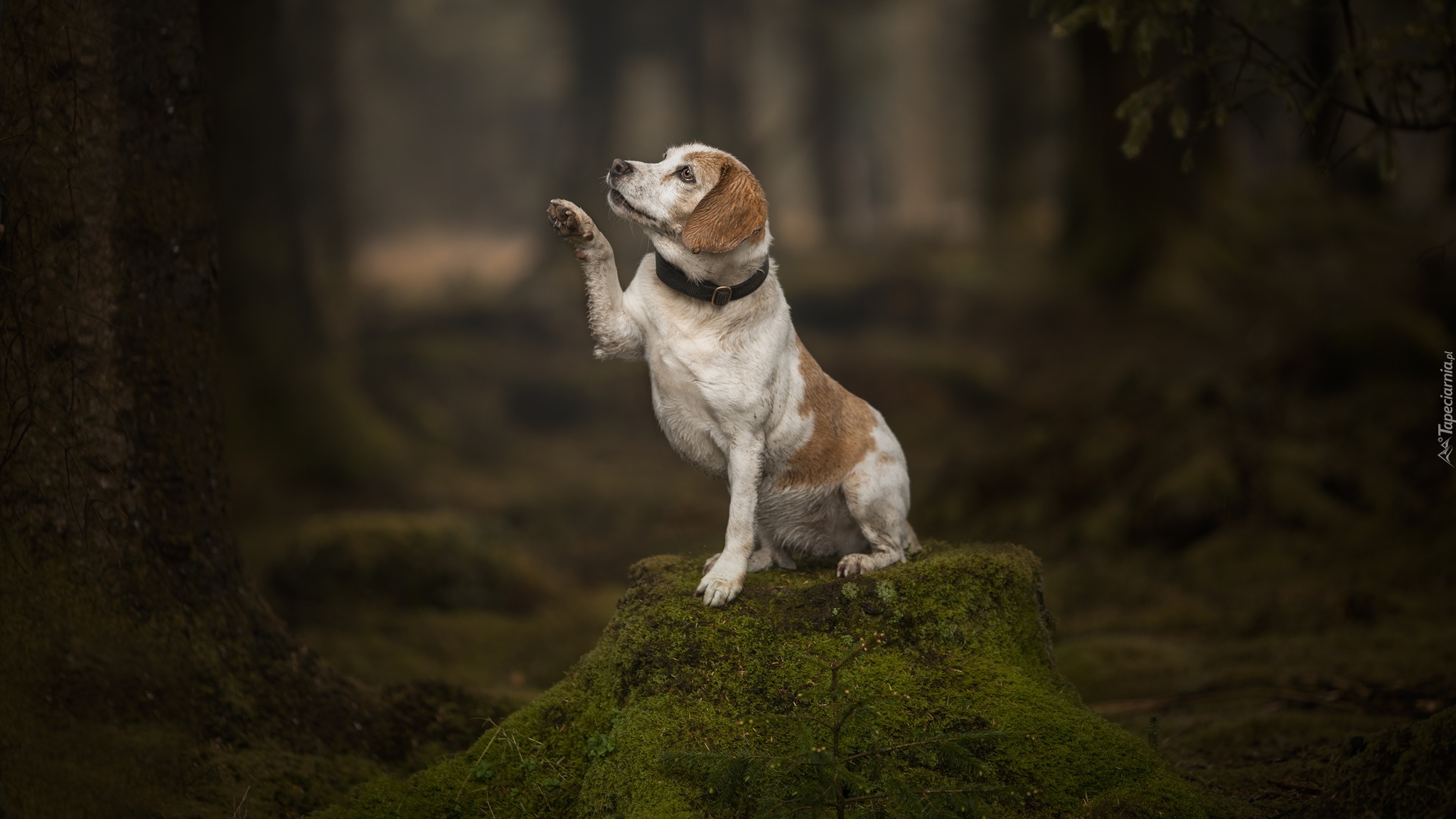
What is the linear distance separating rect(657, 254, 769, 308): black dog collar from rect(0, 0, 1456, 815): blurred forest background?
36 cm

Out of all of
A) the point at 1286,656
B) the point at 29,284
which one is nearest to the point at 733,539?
the point at 29,284

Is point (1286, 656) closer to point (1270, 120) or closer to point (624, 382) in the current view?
point (624, 382)

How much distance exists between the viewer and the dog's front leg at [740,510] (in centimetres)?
531

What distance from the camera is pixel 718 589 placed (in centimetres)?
523

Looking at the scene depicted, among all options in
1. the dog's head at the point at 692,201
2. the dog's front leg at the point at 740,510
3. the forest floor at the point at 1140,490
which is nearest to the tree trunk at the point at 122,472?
the forest floor at the point at 1140,490

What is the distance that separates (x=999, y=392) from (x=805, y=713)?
14.7m

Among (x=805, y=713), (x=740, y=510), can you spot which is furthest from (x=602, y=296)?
(x=805, y=713)

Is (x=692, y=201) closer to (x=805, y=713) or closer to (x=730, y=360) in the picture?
(x=730, y=360)

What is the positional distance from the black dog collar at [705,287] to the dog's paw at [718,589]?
53.3 inches

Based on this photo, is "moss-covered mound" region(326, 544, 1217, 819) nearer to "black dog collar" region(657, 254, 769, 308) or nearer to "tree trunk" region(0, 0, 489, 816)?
"tree trunk" region(0, 0, 489, 816)

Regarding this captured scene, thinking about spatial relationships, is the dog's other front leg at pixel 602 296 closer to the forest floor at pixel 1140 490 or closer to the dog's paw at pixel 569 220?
the dog's paw at pixel 569 220

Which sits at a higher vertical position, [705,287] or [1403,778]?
[705,287]

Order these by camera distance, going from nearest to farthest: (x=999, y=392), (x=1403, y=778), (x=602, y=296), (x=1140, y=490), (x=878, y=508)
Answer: (x=1403, y=778) < (x=602, y=296) < (x=878, y=508) < (x=1140, y=490) < (x=999, y=392)

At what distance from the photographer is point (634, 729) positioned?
493cm
